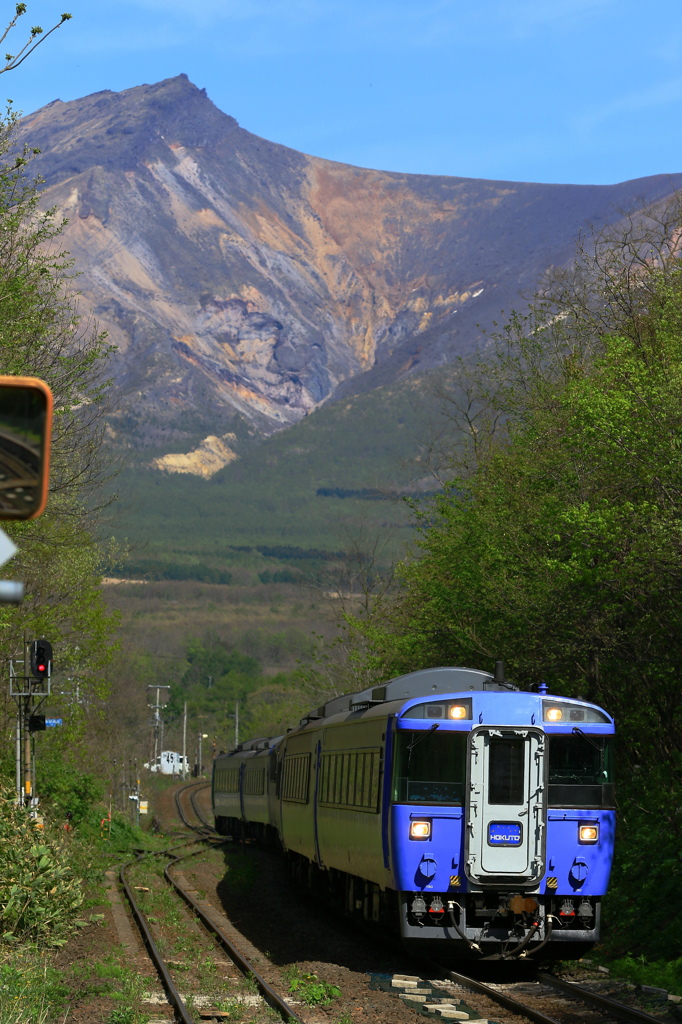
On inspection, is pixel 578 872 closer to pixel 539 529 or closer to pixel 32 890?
pixel 32 890

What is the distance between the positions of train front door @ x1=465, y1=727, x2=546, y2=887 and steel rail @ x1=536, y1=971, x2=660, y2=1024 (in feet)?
3.81

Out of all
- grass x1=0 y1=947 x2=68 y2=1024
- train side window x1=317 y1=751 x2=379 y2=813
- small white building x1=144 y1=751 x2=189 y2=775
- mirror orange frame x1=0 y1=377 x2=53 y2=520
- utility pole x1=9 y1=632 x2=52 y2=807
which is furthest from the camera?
small white building x1=144 y1=751 x2=189 y2=775

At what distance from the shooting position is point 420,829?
14.6 m

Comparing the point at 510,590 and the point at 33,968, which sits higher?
the point at 510,590

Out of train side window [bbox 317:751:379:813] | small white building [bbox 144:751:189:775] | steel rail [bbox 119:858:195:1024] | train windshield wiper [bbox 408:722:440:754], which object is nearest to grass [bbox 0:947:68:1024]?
steel rail [bbox 119:858:195:1024]

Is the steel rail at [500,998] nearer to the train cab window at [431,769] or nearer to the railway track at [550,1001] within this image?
the railway track at [550,1001]

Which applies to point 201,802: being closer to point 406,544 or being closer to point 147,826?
point 147,826

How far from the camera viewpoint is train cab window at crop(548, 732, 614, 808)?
14.8m

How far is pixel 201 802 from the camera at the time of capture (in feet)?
291

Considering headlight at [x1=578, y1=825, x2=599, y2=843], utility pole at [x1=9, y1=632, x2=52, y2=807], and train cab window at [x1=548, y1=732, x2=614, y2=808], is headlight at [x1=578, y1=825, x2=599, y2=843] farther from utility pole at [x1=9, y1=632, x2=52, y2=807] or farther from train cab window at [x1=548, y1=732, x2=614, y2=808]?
utility pole at [x1=9, y1=632, x2=52, y2=807]

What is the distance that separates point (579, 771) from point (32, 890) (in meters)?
8.11

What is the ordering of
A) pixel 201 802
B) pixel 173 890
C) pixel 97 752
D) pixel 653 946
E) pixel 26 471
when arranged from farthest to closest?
pixel 201 802 → pixel 97 752 → pixel 173 890 → pixel 653 946 → pixel 26 471

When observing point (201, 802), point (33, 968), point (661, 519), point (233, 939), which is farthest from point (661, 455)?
point (201, 802)

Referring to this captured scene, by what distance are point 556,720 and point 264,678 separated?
18278 cm
